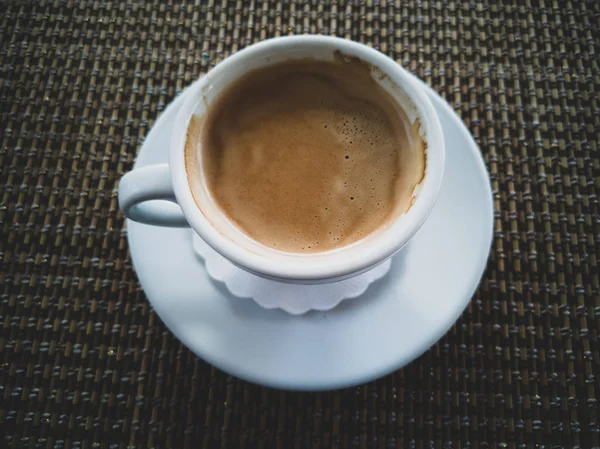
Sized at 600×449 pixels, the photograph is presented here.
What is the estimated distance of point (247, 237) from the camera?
0.65 m

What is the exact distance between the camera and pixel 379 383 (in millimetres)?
787

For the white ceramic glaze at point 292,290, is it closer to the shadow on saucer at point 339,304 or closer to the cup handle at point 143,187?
the shadow on saucer at point 339,304

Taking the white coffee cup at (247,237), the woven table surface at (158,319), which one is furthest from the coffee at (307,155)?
the woven table surface at (158,319)

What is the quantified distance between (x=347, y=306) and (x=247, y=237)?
19cm

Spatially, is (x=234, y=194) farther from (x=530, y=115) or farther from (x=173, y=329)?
(x=530, y=115)

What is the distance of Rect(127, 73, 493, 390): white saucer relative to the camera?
652 mm

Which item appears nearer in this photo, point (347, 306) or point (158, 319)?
point (347, 306)

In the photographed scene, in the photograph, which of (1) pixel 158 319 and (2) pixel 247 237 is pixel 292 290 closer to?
(2) pixel 247 237

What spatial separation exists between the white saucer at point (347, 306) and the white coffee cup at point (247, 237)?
11cm

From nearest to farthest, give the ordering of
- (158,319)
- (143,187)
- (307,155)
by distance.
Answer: (143,187), (307,155), (158,319)

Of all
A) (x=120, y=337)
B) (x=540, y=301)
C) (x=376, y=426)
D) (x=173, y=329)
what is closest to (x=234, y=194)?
(x=173, y=329)

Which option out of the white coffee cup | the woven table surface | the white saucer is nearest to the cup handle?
the white coffee cup

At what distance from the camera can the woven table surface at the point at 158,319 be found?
2.55 ft

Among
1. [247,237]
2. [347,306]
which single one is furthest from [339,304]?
[247,237]
